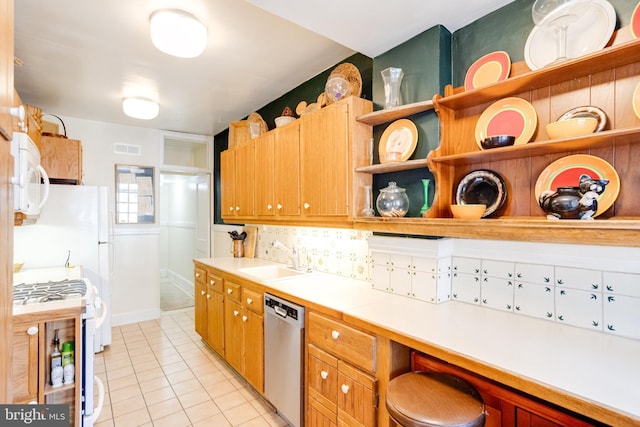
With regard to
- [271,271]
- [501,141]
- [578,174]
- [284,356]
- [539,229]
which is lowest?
[284,356]

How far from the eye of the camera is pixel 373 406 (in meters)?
1.48

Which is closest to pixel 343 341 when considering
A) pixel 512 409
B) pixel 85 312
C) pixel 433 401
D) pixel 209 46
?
pixel 433 401

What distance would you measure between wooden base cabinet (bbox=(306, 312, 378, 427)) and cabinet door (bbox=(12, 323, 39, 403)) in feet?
4.99

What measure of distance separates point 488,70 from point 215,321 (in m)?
3.00

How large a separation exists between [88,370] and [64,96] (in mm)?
2791

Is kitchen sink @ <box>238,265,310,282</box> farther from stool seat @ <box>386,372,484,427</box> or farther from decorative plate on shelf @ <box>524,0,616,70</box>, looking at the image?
decorative plate on shelf @ <box>524,0,616,70</box>

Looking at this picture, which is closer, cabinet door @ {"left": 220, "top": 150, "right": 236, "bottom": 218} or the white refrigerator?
the white refrigerator

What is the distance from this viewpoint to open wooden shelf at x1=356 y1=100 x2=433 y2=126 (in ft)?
5.80

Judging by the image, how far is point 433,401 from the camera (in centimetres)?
119

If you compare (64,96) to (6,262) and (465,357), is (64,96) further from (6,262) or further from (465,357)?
(465,357)

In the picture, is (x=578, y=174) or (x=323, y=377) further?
(x=323, y=377)

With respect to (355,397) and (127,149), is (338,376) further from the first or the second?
(127,149)

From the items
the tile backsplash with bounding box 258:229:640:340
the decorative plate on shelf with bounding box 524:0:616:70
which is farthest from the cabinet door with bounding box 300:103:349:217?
the decorative plate on shelf with bounding box 524:0:616:70

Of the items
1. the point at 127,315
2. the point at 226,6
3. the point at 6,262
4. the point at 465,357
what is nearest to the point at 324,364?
the point at 465,357
